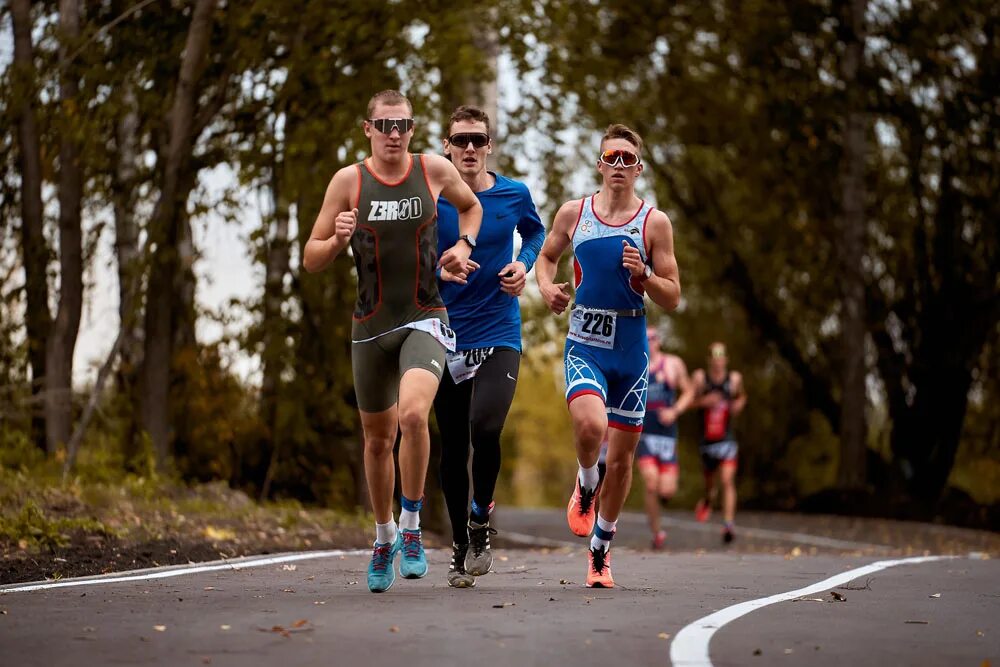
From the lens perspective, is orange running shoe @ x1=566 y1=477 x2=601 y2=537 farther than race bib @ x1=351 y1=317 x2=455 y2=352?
Yes

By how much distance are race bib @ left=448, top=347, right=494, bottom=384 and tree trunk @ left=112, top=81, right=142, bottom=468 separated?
8.79m

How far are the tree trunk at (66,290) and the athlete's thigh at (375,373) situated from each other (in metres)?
9.68

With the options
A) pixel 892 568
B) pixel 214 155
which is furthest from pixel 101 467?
pixel 892 568

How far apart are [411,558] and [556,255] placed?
86.8 inches

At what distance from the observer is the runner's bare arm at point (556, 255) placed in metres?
9.81

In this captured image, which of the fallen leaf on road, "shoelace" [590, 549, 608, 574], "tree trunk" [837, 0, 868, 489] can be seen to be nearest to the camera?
"shoelace" [590, 549, 608, 574]

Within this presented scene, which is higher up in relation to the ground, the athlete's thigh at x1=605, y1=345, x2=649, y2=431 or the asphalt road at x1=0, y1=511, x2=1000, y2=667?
the athlete's thigh at x1=605, y1=345, x2=649, y2=431

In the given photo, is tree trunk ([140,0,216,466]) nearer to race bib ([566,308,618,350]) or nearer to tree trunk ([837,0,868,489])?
race bib ([566,308,618,350])

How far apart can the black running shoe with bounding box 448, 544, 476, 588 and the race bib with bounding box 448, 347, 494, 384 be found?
96 cm

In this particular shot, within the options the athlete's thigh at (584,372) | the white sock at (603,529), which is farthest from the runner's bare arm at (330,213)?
the white sock at (603,529)

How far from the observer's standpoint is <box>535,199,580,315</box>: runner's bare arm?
9.81 m

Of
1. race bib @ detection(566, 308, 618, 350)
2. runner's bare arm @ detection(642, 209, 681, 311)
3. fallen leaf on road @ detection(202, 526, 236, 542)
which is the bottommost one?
fallen leaf on road @ detection(202, 526, 236, 542)

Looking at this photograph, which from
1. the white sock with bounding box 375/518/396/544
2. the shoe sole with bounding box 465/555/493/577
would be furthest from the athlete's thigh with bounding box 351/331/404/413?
the shoe sole with bounding box 465/555/493/577

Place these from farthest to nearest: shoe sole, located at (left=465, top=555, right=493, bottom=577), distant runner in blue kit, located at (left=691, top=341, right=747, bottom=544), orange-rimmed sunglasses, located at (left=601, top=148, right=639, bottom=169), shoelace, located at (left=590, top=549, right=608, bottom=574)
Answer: distant runner in blue kit, located at (left=691, top=341, right=747, bottom=544) → orange-rimmed sunglasses, located at (left=601, top=148, right=639, bottom=169) → shoelace, located at (left=590, top=549, right=608, bottom=574) → shoe sole, located at (left=465, top=555, right=493, bottom=577)
